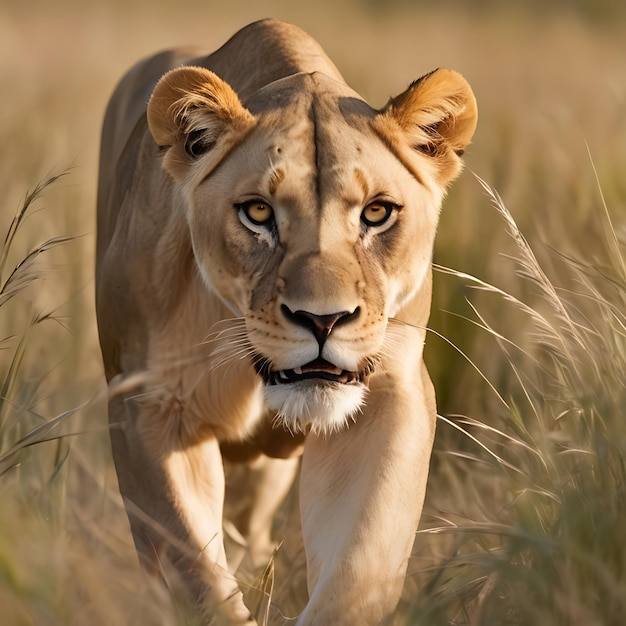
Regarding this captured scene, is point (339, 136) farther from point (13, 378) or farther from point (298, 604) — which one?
point (298, 604)

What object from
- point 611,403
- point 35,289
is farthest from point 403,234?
point 35,289

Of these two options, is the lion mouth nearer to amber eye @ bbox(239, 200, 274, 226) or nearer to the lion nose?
the lion nose

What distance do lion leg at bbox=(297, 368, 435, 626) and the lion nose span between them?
501 millimetres

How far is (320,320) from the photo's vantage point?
3.06m

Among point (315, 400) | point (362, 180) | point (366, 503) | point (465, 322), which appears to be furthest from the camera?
point (465, 322)

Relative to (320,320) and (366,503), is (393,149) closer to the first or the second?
(320,320)

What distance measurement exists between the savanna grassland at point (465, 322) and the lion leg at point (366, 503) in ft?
0.38

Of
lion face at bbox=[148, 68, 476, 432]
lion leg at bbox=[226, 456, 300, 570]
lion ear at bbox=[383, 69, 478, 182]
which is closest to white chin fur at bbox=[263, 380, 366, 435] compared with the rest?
lion face at bbox=[148, 68, 476, 432]

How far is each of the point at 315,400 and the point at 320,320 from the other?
20cm

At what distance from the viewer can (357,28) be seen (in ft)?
32.0

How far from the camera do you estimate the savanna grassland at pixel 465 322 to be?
2623 millimetres

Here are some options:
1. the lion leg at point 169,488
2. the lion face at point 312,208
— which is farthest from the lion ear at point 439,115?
the lion leg at point 169,488

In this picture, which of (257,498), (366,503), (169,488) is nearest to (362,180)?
(366,503)

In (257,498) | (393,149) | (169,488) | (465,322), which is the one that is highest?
(393,149)
